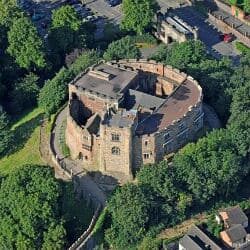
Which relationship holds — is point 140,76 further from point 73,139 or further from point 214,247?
point 214,247

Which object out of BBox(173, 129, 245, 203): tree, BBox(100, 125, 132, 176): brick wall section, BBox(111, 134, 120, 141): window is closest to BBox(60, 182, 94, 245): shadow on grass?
BBox(100, 125, 132, 176): brick wall section

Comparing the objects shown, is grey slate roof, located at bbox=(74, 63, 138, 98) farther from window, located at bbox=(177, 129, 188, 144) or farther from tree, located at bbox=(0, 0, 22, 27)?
tree, located at bbox=(0, 0, 22, 27)

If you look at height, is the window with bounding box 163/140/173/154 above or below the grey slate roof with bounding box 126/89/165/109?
below

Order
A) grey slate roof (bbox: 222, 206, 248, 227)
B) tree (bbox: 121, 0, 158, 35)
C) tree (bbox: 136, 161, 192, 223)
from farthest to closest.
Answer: tree (bbox: 121, 0, 158, 35) → tree (bbox: 136, 161, 192, 223) → grey slate roof (bbox: 222, 206, 248, 227)

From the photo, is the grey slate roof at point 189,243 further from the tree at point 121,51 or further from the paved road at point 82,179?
the tree at point 121,51

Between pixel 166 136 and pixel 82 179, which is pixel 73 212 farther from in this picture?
pixel 166 136

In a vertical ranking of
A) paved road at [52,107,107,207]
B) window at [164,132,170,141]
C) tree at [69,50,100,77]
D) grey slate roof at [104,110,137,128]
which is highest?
grey slate roof at [104,110,137,128]
